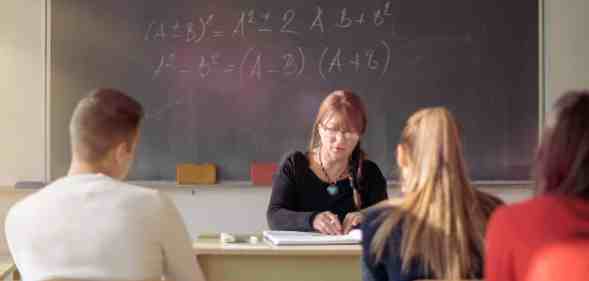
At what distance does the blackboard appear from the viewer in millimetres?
4617

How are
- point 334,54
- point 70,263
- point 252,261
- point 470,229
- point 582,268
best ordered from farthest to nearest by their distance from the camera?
point 334,54 < point 252,261 < point 470,229 < point 70,263 < point 582,268

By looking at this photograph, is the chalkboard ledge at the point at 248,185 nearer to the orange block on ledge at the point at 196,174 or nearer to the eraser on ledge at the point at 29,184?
the orange block on ledge at the point at 196,174

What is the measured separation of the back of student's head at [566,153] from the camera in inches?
59.4

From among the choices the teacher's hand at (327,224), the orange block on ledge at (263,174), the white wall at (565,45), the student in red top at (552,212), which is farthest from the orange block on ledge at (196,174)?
the student in red top at (552,212)

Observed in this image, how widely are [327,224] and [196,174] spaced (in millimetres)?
1743

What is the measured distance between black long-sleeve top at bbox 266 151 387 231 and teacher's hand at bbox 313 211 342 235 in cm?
21

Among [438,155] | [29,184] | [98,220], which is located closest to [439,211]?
[438,155]

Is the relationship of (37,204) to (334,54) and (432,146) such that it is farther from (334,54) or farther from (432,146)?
(334,54)

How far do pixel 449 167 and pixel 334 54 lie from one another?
9.00 ft

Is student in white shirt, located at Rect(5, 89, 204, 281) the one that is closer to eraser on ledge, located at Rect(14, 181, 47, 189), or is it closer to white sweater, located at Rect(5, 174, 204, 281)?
white sweater, located at Rect(5, 174, 204, 281)

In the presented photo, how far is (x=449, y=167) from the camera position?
1.97 metres

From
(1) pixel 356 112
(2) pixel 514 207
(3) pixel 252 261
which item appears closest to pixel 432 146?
(2) pixel 514 207

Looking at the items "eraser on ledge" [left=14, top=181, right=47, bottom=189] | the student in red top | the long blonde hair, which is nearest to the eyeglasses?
the long blonde hair

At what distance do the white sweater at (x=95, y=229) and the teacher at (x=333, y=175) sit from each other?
141cm
